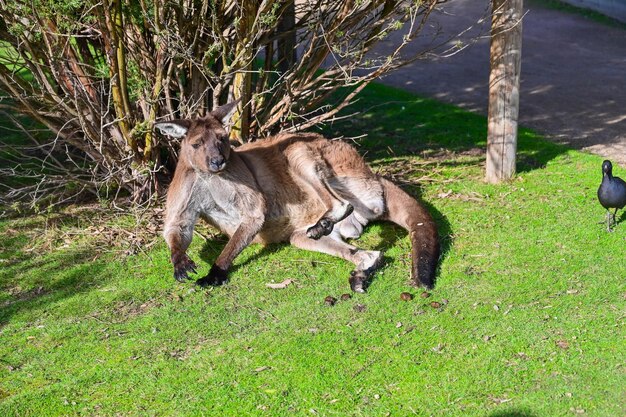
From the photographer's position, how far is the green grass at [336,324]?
4551 mm

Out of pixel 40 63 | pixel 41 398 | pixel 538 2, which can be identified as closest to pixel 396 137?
pixel 40 63

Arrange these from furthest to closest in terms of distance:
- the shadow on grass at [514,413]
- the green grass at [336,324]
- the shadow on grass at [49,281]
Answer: the shadow on grass at [49,281], the green grass at [336,324], the shadow on grass at [514,413]

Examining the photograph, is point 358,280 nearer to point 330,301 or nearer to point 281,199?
point 330,301

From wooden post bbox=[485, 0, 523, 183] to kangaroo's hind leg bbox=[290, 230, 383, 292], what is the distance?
1.92m

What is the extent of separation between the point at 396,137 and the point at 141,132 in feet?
11.3

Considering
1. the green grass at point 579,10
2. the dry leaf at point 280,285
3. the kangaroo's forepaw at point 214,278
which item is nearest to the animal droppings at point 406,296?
the dry leaf at point 280,285

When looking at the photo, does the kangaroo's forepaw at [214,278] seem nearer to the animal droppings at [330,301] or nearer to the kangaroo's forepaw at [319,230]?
the kangaroo's forepaw at [319,230]

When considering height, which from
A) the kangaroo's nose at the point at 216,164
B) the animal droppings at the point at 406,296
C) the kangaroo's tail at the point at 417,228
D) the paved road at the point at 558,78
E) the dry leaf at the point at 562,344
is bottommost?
the paved road at the point at 558,78

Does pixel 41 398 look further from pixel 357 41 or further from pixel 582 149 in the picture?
pixel 582 149

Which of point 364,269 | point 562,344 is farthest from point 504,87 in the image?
point 562,344

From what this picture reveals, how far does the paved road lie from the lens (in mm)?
9383

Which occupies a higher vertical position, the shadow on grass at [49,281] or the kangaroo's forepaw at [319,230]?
the kangaroo's forepaw at [319,230]

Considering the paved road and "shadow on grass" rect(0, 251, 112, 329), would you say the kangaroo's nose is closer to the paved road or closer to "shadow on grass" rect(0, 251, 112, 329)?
"shadow on grass" rect(0, 251, 112, 329)

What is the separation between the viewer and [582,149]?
8617mm
